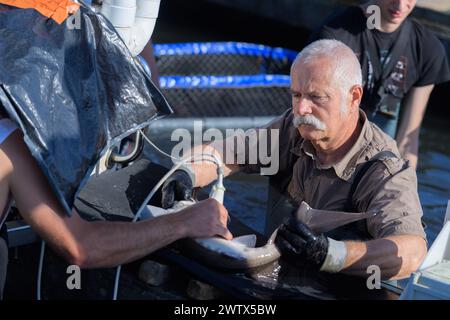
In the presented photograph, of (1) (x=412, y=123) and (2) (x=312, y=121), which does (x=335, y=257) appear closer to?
(2) (x=312, y=121)

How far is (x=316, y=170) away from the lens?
3.30 meters

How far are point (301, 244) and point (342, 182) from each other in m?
0.62

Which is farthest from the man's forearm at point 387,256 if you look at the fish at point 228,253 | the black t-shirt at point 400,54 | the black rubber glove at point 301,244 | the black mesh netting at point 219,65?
the black mesh netting at point 219,65

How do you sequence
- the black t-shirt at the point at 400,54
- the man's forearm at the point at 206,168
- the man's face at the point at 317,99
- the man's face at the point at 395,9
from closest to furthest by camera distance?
the man's face at the point at 317,99, the man's forearm at the point at 206,168, the man's face at the point at 395,9, the black t-shirt at the point at 400,54

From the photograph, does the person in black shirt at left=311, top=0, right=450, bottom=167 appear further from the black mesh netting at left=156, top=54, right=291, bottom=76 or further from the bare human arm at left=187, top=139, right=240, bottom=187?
the black mesh netting at left=156, top=54, right=291, bottom=76

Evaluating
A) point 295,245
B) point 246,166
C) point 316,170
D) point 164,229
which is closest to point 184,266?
point 164,229

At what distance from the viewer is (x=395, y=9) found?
4.55m

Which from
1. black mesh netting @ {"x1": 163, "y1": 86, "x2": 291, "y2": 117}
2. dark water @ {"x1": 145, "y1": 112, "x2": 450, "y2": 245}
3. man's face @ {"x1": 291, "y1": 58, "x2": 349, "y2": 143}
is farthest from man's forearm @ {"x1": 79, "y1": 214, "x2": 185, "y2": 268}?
black mesh netting @ {"x1": 163, "y1": 86, "x2": 291, "y2": 117}

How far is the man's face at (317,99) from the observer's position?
3062 millimetres

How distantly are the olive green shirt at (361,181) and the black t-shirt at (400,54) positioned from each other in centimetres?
125

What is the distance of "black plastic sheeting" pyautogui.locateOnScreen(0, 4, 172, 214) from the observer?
2.46 meters

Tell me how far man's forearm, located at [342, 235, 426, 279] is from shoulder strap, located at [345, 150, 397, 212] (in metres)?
0.33

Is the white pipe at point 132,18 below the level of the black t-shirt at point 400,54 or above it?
above

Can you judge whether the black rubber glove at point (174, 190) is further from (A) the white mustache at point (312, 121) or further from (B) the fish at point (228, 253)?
(A) the white mustache at point (312, 121)
